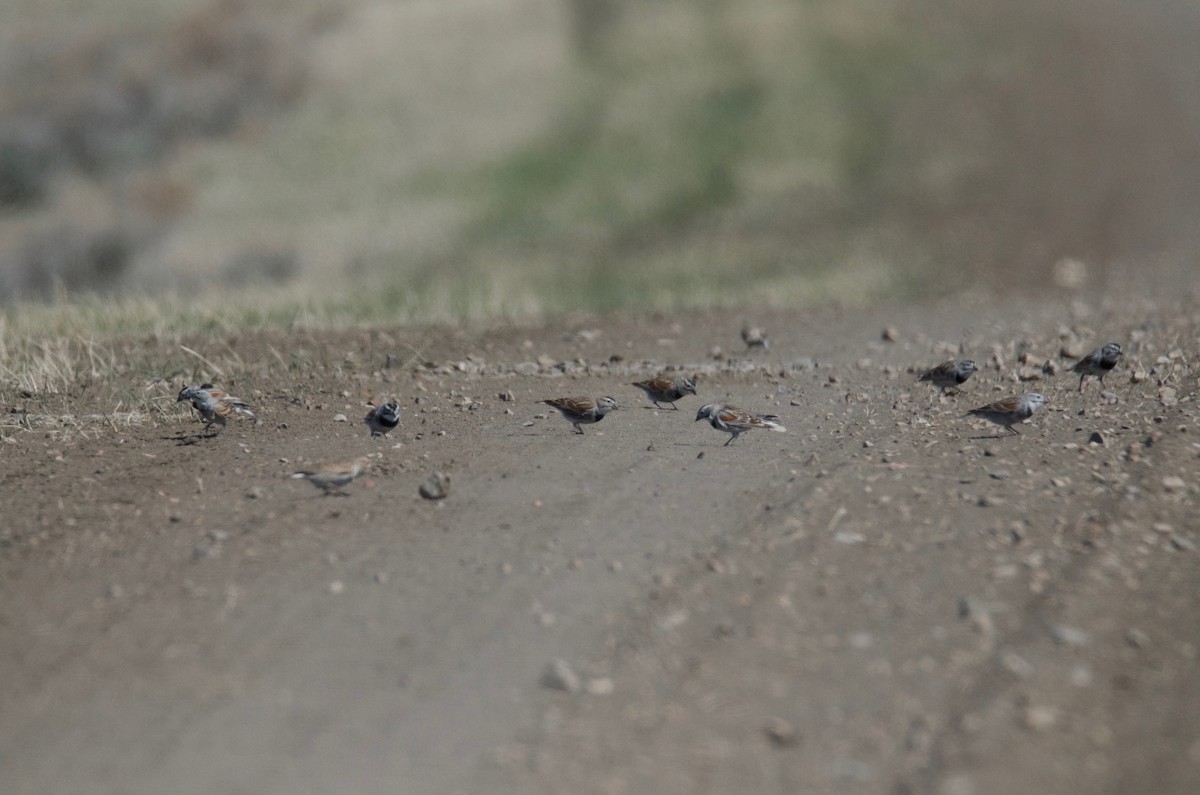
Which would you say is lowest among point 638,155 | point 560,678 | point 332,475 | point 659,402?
point 638,155

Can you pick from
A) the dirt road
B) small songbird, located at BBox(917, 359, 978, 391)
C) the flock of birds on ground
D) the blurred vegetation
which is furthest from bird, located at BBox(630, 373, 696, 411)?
the blurred vegetation

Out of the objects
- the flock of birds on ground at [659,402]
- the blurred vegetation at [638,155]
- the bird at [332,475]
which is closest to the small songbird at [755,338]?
the flock of birds on ground at [659,402]

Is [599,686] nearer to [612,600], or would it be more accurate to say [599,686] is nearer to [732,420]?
[612,600]

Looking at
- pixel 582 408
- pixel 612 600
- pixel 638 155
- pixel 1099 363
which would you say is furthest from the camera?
pixel 638 155

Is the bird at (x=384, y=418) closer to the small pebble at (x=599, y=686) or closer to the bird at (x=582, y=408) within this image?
the bird at (x=582, y=408)

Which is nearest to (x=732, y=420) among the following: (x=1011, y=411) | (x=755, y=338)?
(x=1011, y=411)

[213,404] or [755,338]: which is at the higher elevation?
[213,404]

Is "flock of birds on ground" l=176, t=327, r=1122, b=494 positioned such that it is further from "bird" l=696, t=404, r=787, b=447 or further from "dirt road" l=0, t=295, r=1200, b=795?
"dirt road" l=0, t=295, r=1200, b=795

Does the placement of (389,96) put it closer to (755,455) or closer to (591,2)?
(591,2)
